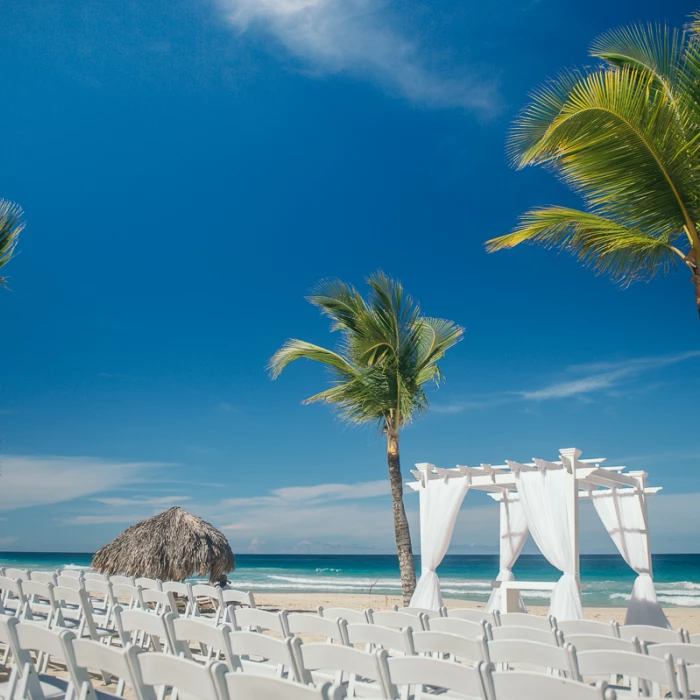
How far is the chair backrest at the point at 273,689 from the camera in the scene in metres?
Result: 1.95

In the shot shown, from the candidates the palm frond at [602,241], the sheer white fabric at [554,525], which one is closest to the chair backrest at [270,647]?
the palm frond at [602,241]

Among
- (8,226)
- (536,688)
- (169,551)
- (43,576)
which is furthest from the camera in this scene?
(169,551)

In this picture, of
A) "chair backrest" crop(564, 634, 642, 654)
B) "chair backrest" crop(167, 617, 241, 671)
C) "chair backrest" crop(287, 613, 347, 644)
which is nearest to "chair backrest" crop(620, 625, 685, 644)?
"chair backrest" crop(564, 634, 642, 654)

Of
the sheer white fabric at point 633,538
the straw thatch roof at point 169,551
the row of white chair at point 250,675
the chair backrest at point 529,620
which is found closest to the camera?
the row of white chair at point 250,675

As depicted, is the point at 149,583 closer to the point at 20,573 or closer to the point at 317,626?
the point at 20,573

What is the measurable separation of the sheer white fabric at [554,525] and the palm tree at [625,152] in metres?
3.12

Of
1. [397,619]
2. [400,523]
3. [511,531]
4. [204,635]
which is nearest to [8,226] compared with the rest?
[204,635]

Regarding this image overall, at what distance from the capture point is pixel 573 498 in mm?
7824

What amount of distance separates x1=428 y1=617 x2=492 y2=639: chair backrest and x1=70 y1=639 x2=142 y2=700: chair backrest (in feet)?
7.38

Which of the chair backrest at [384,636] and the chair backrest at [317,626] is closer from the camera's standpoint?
the chair backrest at [384,636]

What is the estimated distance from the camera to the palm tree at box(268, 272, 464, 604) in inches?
418

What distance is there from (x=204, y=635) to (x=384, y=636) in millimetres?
1034

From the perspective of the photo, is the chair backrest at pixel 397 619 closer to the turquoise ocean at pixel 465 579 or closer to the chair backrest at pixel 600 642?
the chair backrest at pixel 600 642

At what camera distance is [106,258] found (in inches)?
1152
